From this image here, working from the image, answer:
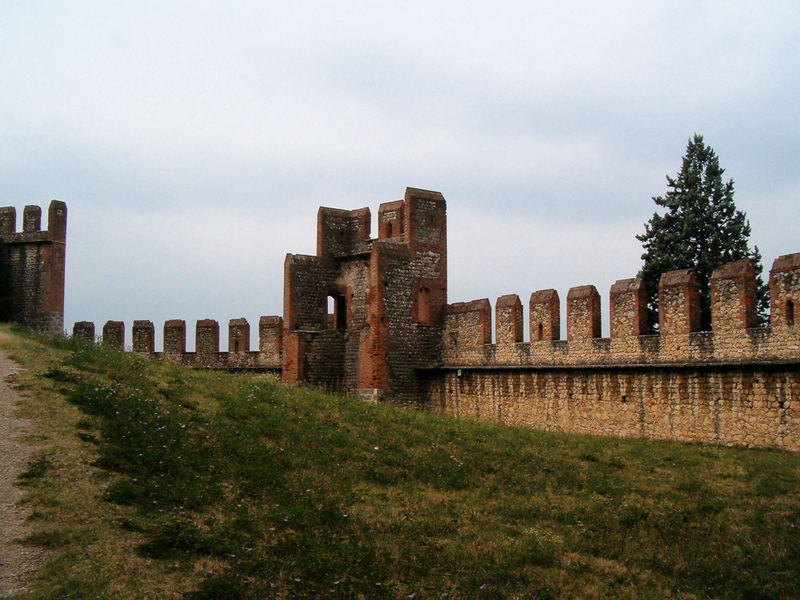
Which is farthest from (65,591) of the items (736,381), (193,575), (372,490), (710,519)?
(736,381)

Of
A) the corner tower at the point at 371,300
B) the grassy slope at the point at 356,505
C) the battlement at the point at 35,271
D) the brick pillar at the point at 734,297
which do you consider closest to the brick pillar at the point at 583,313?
the brick pillar at the point at 734,297

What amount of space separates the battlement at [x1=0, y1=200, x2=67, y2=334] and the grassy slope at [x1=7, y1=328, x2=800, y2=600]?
1526cm

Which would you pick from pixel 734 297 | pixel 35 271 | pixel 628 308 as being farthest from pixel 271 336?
pixel 734 297

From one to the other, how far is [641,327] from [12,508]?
575 inches

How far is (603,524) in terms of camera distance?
37.6 feet

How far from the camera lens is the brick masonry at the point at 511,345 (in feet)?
56.2

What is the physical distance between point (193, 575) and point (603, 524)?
18.9 ft

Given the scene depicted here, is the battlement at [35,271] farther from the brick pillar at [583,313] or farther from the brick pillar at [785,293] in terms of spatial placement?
the brick pillar at [785,293]

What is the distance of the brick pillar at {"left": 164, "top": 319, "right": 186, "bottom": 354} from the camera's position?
3170cm

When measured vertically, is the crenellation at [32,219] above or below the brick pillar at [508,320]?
above

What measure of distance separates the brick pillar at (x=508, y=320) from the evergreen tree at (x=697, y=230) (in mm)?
7389

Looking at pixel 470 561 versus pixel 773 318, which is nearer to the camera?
pixel 470 561

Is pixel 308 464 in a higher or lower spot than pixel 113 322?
lower

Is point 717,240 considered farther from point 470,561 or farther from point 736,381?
point 470,561
